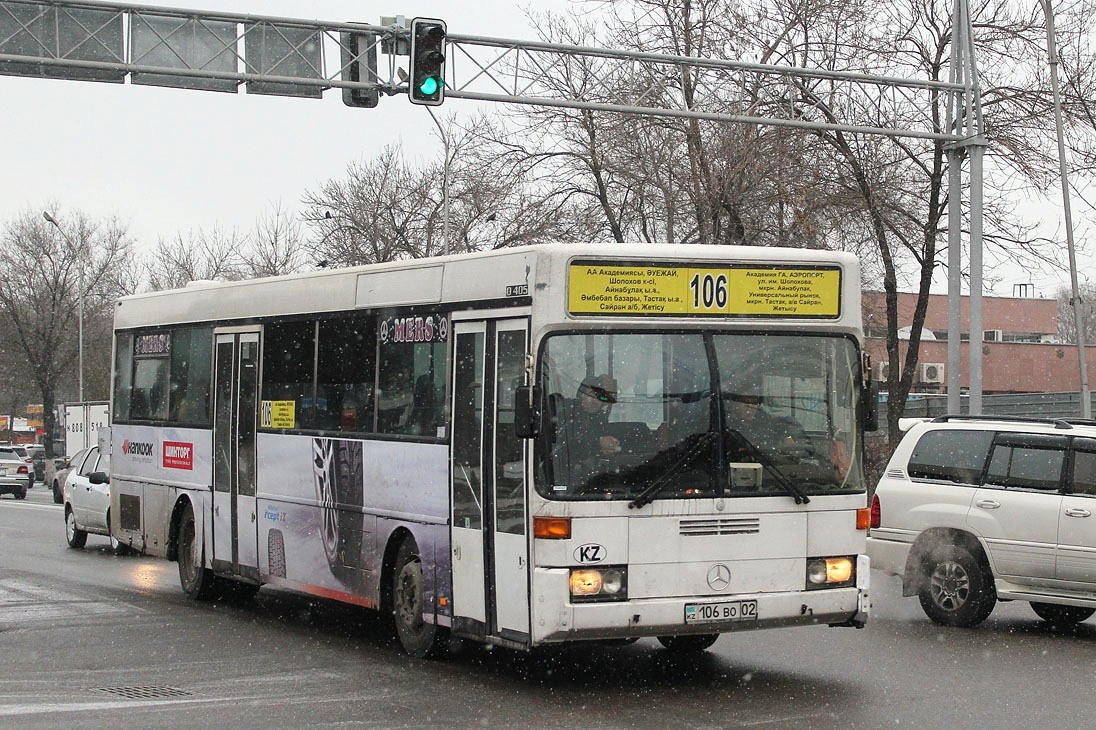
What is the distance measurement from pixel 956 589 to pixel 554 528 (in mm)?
5189

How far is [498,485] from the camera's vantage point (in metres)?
9.49

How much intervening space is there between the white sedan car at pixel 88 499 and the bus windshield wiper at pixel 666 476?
44.0ft

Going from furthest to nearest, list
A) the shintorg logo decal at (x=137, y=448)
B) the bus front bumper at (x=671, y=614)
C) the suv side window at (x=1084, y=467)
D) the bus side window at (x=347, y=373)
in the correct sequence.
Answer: the shintorg logo decal at (x=137, y=448) → the suv side window at (x=1084, y=467) → the bus side window at (x=347, y=373) → the bus front bumper at (x=671, y=614)

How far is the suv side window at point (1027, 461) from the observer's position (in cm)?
1228

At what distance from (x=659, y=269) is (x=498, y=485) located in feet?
5.65

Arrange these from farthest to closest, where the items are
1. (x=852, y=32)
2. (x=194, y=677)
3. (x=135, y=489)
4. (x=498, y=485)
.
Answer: (x=852, y=32), (x=135, y=489), (x=194, y=677), (x=498, y=485)

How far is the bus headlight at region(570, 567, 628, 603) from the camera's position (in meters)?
8.93

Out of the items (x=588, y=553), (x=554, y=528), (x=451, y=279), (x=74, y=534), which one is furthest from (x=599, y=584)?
(x=74, y=534)

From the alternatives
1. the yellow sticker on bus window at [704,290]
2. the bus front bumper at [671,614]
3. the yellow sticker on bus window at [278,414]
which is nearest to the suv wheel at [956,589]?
the bus front bumper at [671,614]

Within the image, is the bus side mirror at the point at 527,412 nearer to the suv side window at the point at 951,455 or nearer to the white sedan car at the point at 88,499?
the suv side window at the point at 951,455

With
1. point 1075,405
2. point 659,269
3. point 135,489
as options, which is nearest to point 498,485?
point 659,269

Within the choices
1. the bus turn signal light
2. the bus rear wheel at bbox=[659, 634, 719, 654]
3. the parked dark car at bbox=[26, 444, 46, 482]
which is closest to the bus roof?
the bus turn signal light

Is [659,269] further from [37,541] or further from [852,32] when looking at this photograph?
[852,32]

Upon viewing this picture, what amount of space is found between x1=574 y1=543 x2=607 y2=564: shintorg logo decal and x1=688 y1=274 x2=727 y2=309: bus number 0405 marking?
1683 millimetres
